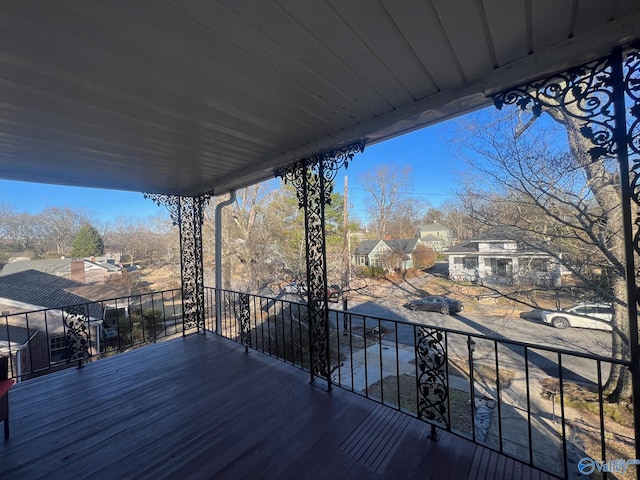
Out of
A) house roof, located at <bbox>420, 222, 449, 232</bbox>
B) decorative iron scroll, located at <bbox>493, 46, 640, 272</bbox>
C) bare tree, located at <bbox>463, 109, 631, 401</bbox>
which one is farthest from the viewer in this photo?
house roof, located at <bbox>420, 222, 449, 232</bbox>

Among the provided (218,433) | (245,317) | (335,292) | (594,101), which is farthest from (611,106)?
(335,292)

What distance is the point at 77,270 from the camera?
9.48m

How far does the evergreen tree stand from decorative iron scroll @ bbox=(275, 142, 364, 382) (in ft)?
35.6

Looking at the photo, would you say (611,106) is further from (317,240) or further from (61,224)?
(61,224)

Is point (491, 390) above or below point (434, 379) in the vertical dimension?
below

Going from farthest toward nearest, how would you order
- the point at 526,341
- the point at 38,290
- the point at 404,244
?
1. the point at 404,244
2. the point at 38,290
3. the point at 526,341

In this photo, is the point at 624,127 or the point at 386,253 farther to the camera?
the point at 386,253

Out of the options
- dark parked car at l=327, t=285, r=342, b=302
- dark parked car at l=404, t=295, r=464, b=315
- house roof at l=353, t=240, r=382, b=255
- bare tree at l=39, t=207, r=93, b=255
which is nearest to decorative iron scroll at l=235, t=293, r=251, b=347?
dark parked car at l=327, t=285, r=342, b=302

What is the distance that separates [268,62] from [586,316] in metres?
6.92

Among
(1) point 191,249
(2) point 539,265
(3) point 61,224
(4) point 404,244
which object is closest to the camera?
(1) point 191,249

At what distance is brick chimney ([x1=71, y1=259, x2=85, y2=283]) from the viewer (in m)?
9.37

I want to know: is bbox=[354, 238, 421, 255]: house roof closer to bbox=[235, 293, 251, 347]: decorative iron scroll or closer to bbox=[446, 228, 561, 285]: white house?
bbox=[446, 228, 561, 285]: white house

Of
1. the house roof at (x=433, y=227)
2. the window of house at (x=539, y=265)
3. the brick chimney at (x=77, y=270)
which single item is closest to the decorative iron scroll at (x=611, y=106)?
the window of house at (x=539, y=265)

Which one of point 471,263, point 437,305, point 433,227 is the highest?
point 433,227
